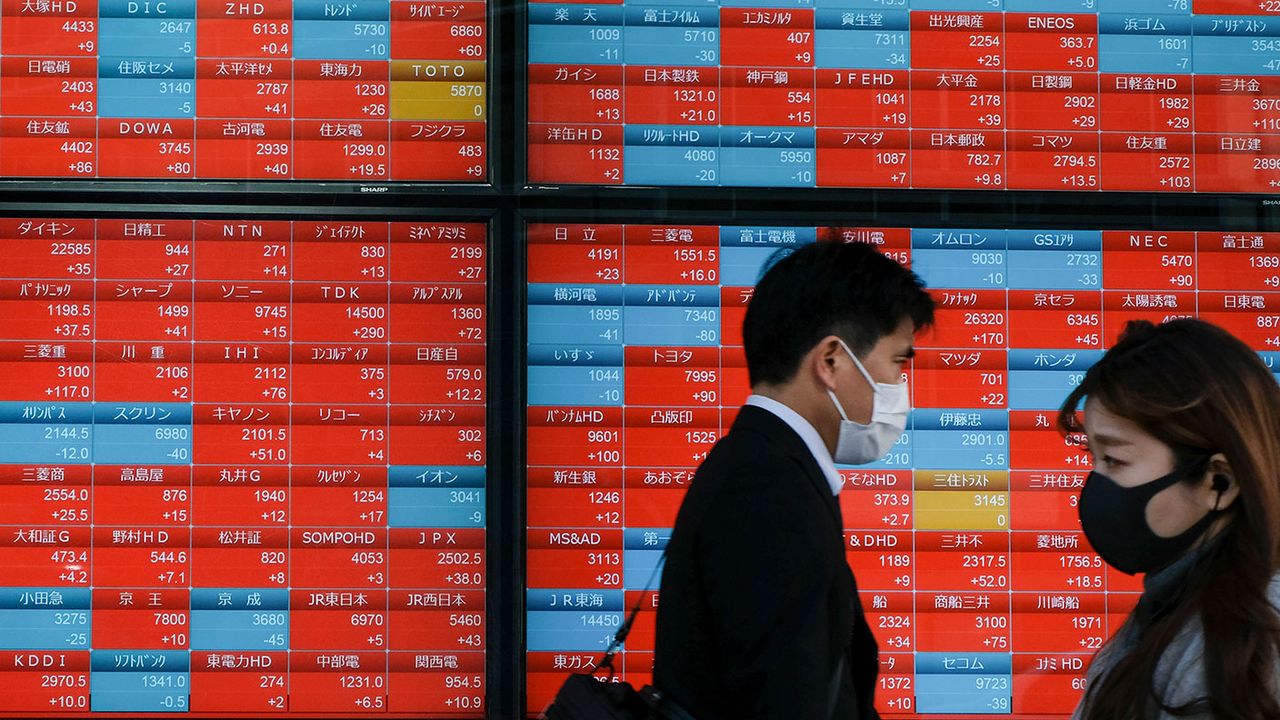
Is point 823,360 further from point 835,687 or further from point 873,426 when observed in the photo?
point 835,687

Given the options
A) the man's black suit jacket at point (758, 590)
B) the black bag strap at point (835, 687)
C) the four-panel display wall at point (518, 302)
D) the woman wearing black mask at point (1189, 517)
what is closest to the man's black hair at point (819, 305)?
the man's black suit jacket at point (758, 590)

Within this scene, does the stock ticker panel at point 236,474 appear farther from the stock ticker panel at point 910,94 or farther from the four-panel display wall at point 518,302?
the stock ticker panel at point 910,94

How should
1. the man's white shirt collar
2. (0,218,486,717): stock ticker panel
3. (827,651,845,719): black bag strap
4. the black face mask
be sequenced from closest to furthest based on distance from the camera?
the black face mask < (827,651,845,719): black bag strap < the man's white shirt collar < (0,218,486,717): stock ticker panel

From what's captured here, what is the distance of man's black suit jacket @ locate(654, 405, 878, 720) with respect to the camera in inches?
73.3

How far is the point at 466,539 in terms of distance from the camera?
3391 millimetres

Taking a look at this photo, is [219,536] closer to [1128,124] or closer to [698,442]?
[698,442]

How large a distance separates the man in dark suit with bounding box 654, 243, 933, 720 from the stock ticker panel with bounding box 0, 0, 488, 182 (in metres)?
1.52

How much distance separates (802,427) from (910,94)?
170cm

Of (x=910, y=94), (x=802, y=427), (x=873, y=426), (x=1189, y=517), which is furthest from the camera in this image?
(x=910, y=94)

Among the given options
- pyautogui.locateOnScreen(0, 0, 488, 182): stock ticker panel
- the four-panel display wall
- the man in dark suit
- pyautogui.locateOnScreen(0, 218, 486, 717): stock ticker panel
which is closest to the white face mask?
the man in dark suit

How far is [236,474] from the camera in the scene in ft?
11.1

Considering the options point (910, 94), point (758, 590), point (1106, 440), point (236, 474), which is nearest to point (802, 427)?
point (758, 590)

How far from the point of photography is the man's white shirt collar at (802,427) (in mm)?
2148

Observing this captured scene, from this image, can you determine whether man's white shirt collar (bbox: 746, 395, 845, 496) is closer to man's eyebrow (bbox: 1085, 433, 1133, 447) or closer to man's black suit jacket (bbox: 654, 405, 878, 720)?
man's black suit jacket (bbox: 654, 405, 878, 720)
